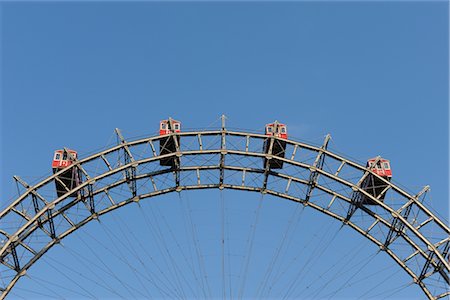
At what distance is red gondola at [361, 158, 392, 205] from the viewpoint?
47.5m

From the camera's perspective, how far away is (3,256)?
46.1 m

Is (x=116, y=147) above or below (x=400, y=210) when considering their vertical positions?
above

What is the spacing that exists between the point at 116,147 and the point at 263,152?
389 inches

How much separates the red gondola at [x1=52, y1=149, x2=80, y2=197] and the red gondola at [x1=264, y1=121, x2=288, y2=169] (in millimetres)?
12899

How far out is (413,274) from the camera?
155ft

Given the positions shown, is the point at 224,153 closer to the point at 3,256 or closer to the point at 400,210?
the point at 400,210

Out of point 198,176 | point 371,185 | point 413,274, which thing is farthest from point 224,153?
point 413,274

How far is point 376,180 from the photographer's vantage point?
1873 inches

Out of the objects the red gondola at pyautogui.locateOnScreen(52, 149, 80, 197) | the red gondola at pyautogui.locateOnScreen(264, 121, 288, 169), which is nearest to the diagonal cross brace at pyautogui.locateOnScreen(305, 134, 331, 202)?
the red gondola at pyautogui.locateOnScreen(264, 121, 288, 169)

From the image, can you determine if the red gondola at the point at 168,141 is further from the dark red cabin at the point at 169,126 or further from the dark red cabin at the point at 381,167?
the dark red cabin at the point at 381,167

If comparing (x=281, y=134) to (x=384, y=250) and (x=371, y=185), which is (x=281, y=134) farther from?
(x=384, y=250)

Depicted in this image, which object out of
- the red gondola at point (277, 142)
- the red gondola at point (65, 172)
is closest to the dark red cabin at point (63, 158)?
the red gondola at point (65, 172)

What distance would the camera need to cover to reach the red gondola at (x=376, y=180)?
47.5 meters

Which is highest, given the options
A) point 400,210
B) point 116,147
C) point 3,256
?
point 116,147
